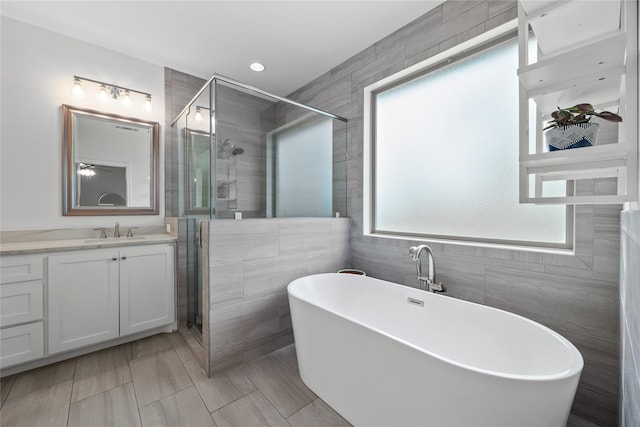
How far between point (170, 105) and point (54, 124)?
0.94 meters

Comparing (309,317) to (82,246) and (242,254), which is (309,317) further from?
(82,246)

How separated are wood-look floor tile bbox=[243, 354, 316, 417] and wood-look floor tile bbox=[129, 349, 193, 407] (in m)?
0.43

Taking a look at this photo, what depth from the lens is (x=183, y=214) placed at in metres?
2.51

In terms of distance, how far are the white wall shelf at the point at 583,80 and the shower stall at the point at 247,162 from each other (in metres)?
1.64

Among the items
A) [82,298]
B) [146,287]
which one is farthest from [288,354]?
[82,298]

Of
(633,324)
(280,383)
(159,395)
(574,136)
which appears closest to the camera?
(633,324)

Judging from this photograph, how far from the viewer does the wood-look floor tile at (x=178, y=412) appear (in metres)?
1.37

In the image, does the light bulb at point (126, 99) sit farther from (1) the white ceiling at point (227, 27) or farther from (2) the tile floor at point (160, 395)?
(2) the tile floor at point (160, 395)

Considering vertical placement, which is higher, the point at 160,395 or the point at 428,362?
the point at 428,362

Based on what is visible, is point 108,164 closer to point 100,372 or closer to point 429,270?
point 100,372

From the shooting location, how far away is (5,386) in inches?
64.5

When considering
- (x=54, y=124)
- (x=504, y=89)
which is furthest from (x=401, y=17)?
(x=54, y=124)

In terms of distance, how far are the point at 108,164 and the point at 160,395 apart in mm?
2012

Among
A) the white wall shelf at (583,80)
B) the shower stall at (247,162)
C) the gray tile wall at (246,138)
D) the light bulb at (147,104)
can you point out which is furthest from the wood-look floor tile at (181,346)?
the white wall shelf at (583,80)
